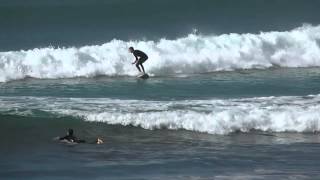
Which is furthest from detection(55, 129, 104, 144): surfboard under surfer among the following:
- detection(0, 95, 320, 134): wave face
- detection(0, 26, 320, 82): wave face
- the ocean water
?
detection(0, 26, 320, 82): wave face

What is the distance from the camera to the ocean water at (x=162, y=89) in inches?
622

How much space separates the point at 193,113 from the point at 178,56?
33.8 feet

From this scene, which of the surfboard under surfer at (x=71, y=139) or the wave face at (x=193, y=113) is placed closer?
the surfboard under surfer at (x=71, y=139)

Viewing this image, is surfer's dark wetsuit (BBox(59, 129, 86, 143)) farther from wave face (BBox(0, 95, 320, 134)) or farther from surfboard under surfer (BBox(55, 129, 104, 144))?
wave face (BBox(0, 95, 320, 134))

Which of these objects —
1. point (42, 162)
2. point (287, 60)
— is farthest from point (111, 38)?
point (42, 162)

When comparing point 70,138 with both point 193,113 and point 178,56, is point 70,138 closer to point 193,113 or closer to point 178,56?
point 193,113

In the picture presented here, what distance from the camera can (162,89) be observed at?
78.2 ft

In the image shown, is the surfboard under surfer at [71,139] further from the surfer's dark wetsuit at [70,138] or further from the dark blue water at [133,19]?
the dark blue water at [133,19]

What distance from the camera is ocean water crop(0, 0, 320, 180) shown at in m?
15.8

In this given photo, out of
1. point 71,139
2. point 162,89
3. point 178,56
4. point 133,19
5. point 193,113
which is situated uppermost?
point 133,19


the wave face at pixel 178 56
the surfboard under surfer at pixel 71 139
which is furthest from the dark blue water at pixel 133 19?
the surfboard under surfer at pixel 71 139

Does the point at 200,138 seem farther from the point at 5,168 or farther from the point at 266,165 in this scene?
the point at 5,168

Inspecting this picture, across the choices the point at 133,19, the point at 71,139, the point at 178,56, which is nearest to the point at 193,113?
the point at 71,139

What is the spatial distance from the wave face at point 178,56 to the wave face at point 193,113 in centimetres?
643
